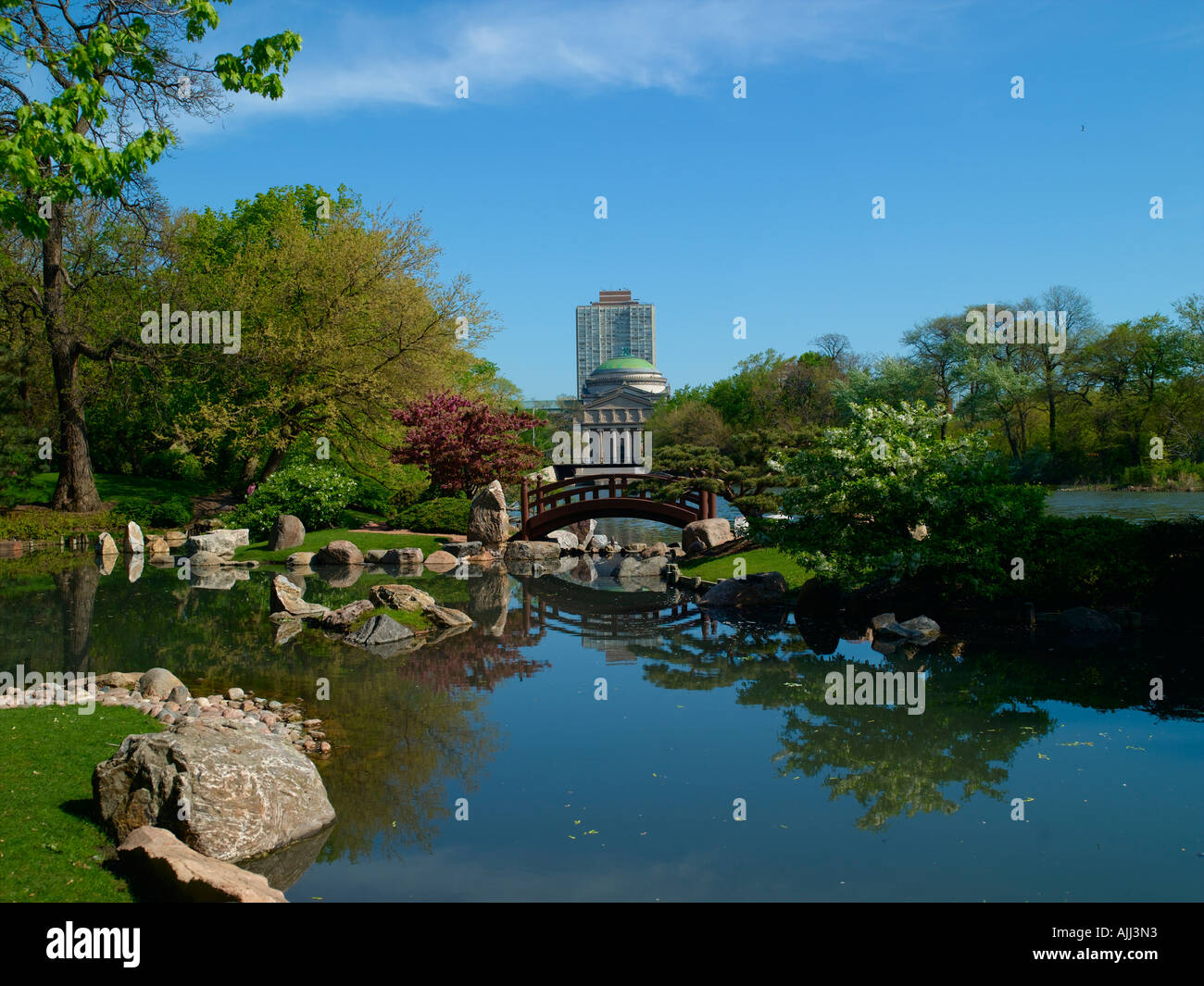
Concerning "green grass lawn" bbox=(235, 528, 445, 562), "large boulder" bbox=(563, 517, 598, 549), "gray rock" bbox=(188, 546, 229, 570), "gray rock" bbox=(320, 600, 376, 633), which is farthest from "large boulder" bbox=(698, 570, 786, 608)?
"gray rock" bbox=(188, 546, 229, 570)

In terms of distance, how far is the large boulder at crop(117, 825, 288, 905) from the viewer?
5.16m

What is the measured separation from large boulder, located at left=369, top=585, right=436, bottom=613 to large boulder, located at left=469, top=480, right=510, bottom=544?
1055cm

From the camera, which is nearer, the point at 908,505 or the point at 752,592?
the point at 908,505

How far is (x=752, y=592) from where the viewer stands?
16.4 m

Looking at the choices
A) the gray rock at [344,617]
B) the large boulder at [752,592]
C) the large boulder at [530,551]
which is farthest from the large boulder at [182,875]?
the large boulder at [530,551]

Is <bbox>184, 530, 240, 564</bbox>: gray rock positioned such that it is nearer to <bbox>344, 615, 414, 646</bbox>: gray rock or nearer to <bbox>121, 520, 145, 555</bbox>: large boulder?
<bbox>121, 520, 145, 555</bbox>: large boulder

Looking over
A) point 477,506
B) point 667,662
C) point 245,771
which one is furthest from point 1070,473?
point 245,771

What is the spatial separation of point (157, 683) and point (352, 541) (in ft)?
50.2

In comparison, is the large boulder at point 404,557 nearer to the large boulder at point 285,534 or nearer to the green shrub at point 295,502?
the large boulder at point 285,534

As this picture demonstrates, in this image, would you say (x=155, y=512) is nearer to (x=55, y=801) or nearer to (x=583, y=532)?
(x=583, y=532)

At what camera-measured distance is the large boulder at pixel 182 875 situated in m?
5.16

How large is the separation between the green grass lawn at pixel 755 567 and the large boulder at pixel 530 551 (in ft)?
18.4

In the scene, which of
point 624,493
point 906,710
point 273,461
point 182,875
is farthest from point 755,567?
point 273,461

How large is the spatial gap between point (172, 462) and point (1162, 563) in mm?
31078
